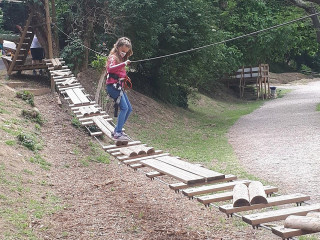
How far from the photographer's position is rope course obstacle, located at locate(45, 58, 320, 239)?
419cm

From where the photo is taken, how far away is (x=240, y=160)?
35.9 ft

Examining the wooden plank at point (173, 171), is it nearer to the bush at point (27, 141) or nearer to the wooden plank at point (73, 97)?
the bush at point (27, 141)

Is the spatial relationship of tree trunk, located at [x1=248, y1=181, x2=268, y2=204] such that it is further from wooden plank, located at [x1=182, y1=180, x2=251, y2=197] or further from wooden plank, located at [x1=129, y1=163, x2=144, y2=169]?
wooden plank, located at [x1=129, y1=163, x2=144, y2=169]

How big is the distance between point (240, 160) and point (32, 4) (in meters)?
8.05

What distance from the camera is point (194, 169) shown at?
585 cm

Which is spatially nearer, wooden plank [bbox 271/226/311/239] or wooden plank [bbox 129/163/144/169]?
wooden plank [bbox 271/226/311/239]

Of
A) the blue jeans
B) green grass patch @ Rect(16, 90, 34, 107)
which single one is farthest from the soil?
green grass patch @ Rect(16, 90, 34, 107)

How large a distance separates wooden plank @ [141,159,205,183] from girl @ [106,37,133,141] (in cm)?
162

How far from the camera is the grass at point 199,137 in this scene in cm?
1086

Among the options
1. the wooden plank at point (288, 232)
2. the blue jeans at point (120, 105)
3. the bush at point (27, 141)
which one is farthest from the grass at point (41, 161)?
the wooden plank at point (288, 232)

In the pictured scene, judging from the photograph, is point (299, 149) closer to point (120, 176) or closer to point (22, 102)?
point (120, 176)

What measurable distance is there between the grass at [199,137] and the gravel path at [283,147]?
31 centimetres

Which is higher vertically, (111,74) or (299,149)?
(111,74)

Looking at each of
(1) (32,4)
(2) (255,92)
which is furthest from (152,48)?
(2) (255,92)
